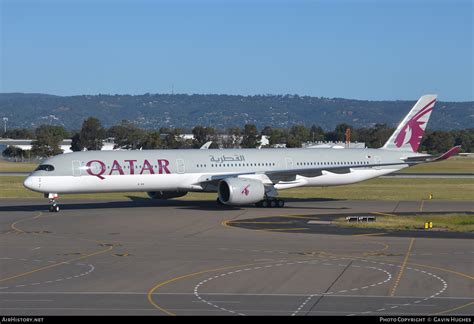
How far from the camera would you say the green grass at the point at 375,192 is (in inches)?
2240

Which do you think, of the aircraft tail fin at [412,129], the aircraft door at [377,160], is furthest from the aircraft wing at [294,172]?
the aircraft tail fin at [412,129]

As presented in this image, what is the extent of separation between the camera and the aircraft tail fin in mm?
56281

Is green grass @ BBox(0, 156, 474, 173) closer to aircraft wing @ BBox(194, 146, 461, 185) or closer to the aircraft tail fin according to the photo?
the aircraft tail fin

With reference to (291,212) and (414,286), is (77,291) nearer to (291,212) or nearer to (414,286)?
(414,286)

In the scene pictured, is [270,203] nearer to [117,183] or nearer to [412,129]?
[117,183]

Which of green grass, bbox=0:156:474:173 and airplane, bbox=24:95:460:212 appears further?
green grass, bbox=0:156:474:173

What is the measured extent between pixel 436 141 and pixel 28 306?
15299cm

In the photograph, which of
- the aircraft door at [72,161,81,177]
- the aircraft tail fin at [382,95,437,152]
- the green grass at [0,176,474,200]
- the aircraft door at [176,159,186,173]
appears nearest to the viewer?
the aircraft door at [72,161,81,177]

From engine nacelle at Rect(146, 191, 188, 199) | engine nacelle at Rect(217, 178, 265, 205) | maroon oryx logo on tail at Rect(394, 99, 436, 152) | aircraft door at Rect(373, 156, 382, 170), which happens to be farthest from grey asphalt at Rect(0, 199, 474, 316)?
maroon oryx logo on tail at Rect(394, 99, 436, 152)

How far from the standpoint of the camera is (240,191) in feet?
149

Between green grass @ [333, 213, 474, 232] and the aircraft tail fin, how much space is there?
14.5m

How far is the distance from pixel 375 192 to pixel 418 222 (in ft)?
71.4

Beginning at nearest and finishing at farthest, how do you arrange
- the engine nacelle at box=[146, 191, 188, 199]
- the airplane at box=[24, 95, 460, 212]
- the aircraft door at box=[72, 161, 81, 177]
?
the aircraft door at box=[72, 161, 81, 177], the airplane at box=[24, 95, 460, 212], the engine nacelle at box=[146, 191, 188, 199]

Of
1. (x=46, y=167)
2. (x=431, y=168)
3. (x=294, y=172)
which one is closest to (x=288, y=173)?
(x=294, y=172)
